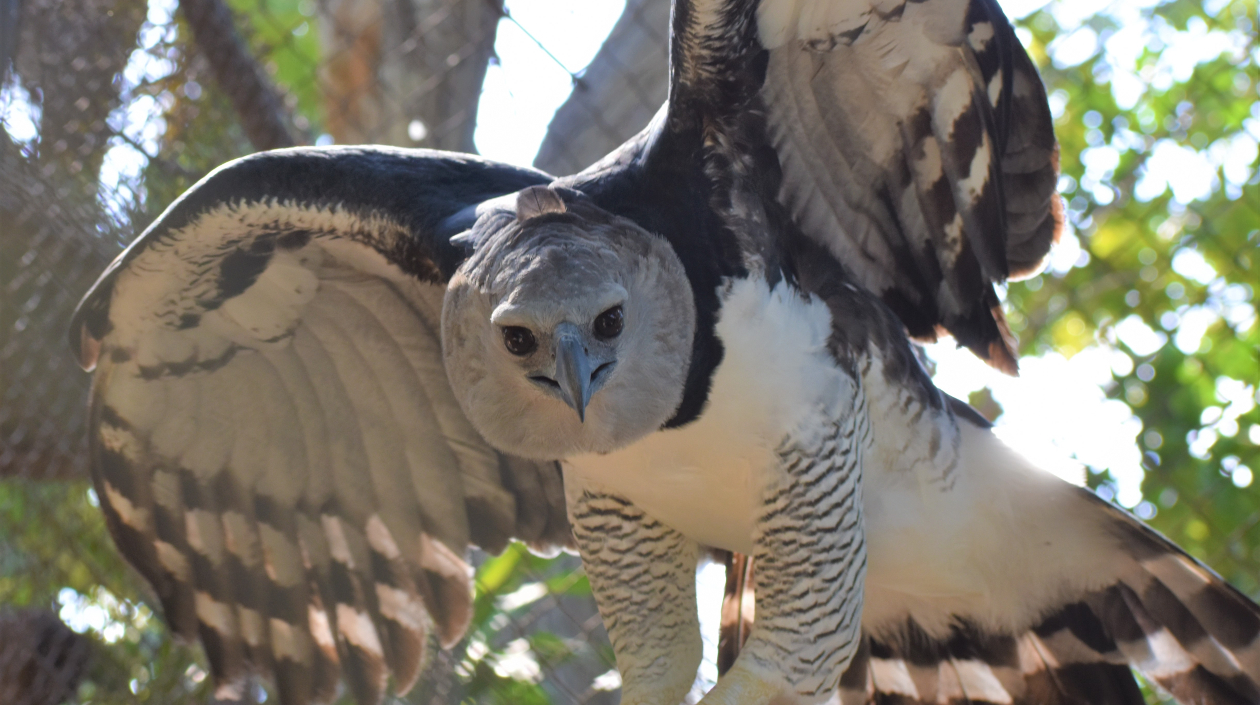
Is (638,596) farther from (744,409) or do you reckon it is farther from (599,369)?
(599,369)

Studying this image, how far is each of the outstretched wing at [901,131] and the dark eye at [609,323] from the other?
0.32 meters

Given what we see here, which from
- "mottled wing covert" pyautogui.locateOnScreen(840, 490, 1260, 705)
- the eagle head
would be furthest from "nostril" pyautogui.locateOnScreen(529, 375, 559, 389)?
"mottled wing covert" pyautogui.locateOnScreen(840, 490, 1260, 705)

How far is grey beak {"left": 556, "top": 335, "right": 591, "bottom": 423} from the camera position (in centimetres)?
119

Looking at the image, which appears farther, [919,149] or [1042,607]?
[1042,607]

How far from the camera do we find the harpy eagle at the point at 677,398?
1366 millimetres

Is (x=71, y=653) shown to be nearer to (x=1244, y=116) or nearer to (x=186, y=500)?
(x=186, y=500)

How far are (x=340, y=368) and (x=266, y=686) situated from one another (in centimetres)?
69

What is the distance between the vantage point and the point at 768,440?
142 centimetres

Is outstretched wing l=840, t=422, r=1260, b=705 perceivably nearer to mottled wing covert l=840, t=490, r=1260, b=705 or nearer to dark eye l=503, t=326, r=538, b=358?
mottled wing covert l=840, t=490, r=1260, b=705

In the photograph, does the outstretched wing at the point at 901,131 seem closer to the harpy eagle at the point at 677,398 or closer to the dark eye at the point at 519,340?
the harpy eagle at the point at 677,398

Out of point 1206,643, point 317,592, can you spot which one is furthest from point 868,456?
point 317,592

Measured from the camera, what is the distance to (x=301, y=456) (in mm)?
1999

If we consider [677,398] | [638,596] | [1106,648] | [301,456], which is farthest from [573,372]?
[1106,648]

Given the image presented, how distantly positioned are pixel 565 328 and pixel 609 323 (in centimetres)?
8
